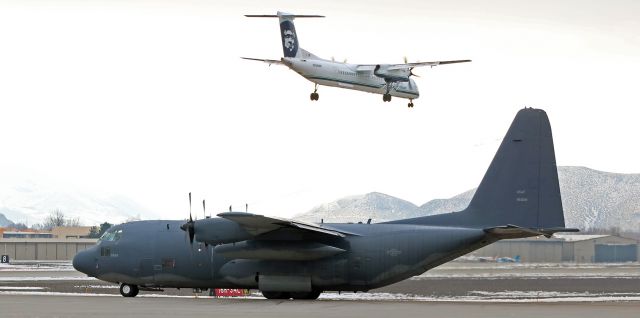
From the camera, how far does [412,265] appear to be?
3359 cm

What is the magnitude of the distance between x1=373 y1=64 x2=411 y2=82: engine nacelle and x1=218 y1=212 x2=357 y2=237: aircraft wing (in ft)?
91.6

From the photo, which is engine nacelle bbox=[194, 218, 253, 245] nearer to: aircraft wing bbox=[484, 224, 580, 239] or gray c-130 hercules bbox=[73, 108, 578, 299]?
gray c-130 hercules bbox=[73, 108, 578, 299]

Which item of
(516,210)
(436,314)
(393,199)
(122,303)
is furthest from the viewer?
(393,199)

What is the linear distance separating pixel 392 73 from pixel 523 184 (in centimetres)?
2835

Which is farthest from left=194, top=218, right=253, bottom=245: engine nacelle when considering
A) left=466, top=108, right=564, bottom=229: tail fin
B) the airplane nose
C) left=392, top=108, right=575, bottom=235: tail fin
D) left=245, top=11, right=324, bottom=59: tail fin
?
left=245, top=11, right=324, bottom=59: tail fin

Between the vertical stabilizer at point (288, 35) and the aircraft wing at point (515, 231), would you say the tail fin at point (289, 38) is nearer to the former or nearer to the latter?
the vertical stabilizer at point (288, 35)

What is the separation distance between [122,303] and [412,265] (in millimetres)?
9578

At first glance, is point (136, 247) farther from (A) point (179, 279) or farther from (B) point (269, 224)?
(B) point (269, 224)

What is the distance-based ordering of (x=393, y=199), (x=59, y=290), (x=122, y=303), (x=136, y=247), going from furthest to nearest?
1. (x=393, y=199)
2. (x=59, y=290)
3. (x=136, y=247)
4. (x=122, y=303)

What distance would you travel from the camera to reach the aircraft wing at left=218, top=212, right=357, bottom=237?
31.3m

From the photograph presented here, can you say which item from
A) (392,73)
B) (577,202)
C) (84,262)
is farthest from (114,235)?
(577,202)

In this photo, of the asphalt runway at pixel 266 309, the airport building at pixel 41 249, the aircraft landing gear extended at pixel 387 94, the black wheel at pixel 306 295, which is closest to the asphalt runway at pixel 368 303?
the asphalt runway at pixel 266 309

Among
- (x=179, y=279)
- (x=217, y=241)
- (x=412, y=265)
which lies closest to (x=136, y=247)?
(x=179, y=279)

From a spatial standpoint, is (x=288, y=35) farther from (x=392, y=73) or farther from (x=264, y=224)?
(x=264, y=224)
